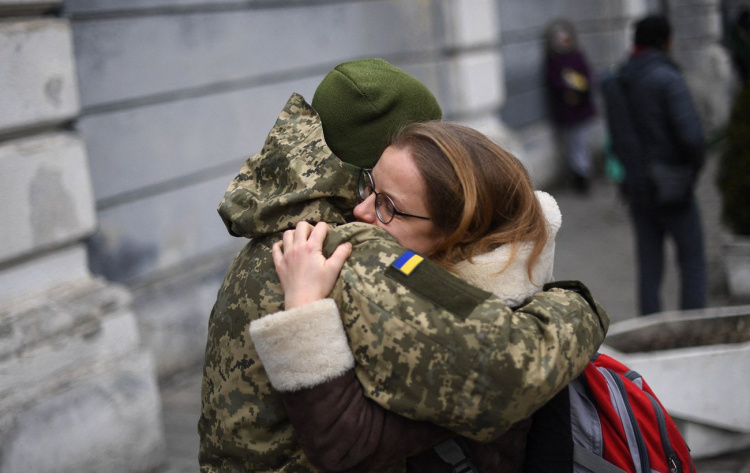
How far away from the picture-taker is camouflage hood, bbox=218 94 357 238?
161 cm

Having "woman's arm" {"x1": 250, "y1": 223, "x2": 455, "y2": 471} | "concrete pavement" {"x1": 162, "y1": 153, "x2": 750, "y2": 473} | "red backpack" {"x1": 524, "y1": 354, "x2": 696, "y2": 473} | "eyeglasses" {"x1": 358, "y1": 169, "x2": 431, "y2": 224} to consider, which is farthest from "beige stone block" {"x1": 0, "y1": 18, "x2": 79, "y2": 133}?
"red backpack" {"x1": 524, "y1": 354, "x2": 696, "y2": 473}

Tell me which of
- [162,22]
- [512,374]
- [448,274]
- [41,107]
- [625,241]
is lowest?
[625,241]

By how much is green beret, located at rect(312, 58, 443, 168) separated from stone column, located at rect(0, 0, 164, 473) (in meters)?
2.29

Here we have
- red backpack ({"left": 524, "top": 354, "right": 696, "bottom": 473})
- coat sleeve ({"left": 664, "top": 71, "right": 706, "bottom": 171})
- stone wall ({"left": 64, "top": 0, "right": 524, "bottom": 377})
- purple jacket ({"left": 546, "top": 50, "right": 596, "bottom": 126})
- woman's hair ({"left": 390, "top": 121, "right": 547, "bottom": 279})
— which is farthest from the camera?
purple jacket ({"left": 546, "top": 50, "right": 596, "bottom": 126})

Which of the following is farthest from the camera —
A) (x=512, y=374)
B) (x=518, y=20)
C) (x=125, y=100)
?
(x=518, y=20)

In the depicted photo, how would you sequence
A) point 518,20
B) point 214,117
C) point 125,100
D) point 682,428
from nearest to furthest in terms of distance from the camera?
point 682,428 → point 125,100 → point 214,117 → point 518,20

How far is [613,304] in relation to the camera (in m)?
6.30

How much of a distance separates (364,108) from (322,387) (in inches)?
21.7

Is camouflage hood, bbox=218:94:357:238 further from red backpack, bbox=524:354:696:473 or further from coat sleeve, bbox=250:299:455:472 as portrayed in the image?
red backpack, bbox=524:354:696:473

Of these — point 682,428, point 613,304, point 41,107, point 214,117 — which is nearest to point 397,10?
point 214,117

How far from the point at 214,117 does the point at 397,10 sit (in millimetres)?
2823

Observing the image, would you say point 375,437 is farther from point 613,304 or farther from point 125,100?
point 613,304

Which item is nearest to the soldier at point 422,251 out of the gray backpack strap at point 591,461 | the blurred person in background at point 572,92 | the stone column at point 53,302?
the gray backpack strap at point 591,461

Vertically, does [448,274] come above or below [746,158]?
above
